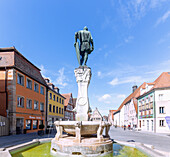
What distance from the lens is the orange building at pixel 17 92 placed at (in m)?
19.7

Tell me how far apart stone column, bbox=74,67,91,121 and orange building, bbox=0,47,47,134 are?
13130 millimetres

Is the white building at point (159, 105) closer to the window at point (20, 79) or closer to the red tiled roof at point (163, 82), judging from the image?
the red tiled roof at point (163, 82)

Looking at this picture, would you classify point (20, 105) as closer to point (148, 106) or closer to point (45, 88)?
point (45, 88)

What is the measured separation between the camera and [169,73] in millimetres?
33156

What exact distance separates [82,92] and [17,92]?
1430 cm

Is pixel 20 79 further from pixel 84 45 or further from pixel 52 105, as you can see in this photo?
pixel 84 45

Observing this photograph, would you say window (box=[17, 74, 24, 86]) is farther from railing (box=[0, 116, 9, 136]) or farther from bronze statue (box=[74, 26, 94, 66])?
bronze statue (box=[74, 26, 94, 66])

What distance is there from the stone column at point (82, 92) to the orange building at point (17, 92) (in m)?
13.1

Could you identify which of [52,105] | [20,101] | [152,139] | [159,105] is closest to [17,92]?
[20,101]

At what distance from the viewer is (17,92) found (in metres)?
21.0

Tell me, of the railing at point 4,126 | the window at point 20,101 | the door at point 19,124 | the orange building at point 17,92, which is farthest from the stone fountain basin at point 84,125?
the window at point 20,101

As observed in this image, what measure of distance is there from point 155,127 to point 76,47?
1036 inches

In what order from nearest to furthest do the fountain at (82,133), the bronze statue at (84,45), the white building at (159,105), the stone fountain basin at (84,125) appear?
the fountain at (82,133) → the stone fountain basin at (84,125) → the bronze statue at (84,45) → the white building at (159,105)

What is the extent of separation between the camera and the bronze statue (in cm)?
1023
